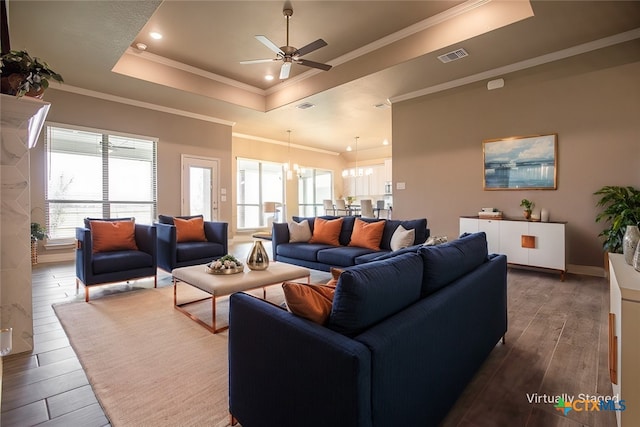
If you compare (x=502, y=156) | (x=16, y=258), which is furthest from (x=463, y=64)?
(x=16, y=258)

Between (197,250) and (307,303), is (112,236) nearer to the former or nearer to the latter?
(197,250)

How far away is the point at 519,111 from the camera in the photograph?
475 centimetres

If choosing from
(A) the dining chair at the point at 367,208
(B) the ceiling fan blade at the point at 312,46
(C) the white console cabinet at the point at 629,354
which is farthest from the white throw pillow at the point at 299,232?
(C) the white console cabinet at the point at 629,354

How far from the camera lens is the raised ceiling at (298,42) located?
349 centimetres

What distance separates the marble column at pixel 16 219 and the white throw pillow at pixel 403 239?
10.9 feet

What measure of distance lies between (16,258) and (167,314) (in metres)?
1.19

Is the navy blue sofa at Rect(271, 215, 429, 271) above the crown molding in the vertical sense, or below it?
below

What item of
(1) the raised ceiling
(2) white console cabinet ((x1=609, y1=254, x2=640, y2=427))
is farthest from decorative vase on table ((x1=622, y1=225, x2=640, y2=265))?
(1) the raised ceiling

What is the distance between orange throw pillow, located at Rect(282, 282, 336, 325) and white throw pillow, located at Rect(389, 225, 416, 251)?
253 centimetres

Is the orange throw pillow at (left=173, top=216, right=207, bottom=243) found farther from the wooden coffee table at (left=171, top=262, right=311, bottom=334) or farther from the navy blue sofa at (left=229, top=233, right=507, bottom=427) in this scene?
the navy blue sofa at (left=229, top=233, right=507, bottom=427)

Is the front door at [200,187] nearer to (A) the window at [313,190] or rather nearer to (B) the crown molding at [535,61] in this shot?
(A) the window at [313,190]

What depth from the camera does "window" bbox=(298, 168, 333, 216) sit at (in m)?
11.1

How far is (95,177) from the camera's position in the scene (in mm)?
5703

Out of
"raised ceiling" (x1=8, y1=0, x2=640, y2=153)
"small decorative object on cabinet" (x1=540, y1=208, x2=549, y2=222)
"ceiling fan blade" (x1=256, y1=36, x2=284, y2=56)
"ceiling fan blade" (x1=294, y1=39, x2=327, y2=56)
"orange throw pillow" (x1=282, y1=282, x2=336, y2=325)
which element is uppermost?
Result: "raised ceiling" (x1=8, y1=0, x2=640, y2=153)
